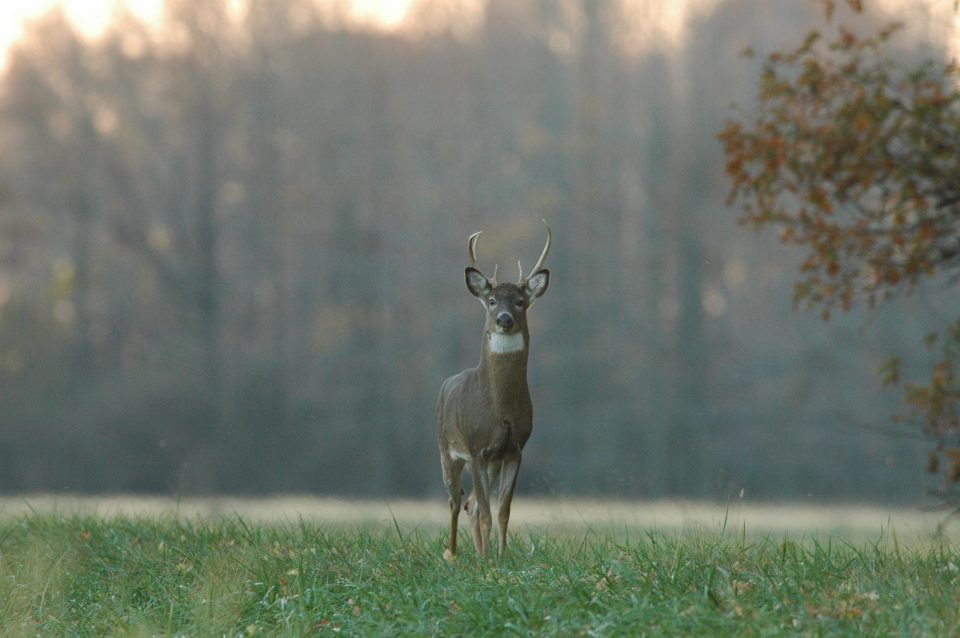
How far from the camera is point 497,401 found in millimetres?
7629

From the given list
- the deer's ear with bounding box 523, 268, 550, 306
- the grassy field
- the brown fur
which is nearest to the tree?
the grassy field

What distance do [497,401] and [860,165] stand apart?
11.0 ft

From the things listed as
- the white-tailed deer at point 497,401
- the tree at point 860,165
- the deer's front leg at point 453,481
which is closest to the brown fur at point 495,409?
the white-tailed deer at point 497,401

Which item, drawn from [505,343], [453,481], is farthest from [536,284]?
[453,481]

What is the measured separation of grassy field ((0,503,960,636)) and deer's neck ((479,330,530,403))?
0.96m

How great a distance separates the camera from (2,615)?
7.40 m

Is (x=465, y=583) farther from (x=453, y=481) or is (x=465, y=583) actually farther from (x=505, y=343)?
(x=453, y=481)

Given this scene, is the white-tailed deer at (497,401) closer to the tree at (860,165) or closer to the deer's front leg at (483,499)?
the deer's front leg at (483,499)

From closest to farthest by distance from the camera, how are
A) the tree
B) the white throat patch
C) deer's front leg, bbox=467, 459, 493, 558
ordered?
the white throat patch → deer's front leg, bbox=467, 459, 493, 558 → the tree

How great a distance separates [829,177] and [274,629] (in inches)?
206

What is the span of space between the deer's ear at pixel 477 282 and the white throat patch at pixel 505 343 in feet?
0.92

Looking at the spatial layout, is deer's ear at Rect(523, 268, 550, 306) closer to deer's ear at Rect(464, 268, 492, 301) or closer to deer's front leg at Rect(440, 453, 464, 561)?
deer's ear at Rect(464, 268, 492, 301)

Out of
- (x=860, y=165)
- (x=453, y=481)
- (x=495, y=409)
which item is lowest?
(x=453, y=481)

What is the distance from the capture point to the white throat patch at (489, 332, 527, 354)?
7.55 metres
